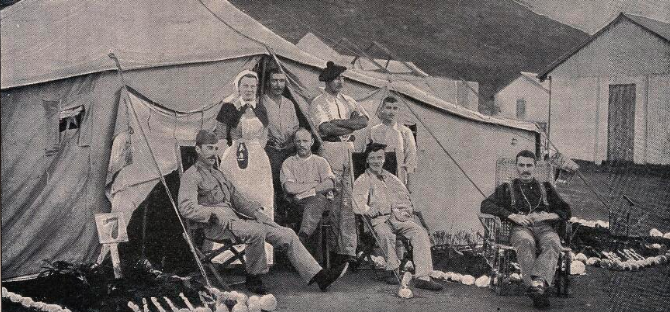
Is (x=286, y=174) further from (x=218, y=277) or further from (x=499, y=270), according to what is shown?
(x=499, y=270)

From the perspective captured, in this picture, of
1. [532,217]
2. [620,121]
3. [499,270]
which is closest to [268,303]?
[499,270]

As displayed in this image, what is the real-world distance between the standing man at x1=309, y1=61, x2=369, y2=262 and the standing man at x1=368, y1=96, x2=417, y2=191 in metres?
0.15

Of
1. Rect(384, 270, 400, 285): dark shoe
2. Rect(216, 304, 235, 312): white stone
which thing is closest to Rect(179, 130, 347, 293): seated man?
Rect(216, 304, 235, 312): white stone

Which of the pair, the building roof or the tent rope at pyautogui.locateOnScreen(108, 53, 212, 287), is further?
the building roof

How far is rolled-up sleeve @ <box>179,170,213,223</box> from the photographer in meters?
4.09

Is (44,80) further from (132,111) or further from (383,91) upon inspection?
(383,91)

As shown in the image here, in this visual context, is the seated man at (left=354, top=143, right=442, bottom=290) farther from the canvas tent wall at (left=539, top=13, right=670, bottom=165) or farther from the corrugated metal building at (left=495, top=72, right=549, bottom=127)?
the canvas tent wall at (left=539, top=13, right=670, bottom=165)

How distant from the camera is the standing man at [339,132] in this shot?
457cm

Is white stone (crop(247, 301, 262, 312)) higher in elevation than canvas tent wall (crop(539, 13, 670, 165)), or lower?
lower

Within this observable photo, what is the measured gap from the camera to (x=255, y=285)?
414cm

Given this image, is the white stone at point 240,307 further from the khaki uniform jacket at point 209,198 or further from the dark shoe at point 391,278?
the dark shoe at point 391,278

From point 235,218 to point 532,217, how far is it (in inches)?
66.3

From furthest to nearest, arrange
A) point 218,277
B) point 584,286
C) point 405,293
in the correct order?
point 584,286, point 405,293, point 218,277

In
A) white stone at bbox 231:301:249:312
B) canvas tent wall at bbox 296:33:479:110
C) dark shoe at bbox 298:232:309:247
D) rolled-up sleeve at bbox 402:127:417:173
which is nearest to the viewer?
white stone at bbox 231:301:249:312
